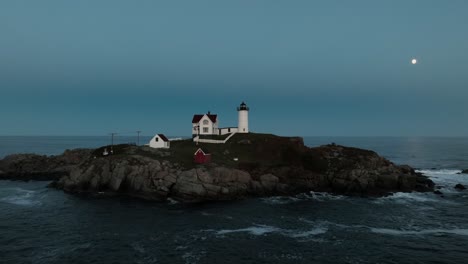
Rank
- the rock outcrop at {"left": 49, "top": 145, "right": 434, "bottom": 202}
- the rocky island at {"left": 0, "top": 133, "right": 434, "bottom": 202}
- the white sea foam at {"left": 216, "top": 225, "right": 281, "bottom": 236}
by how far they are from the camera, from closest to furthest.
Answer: the white sea foam at {"left": 216, "top": 225, "right": 281, "bottom": 236} → the rock outcrop at {"left": 49, "top": 145, "right": 434, "bottom": 202} → the rocky island at {"left": 0, "top": 133, "right": 434, "bottom": 202}

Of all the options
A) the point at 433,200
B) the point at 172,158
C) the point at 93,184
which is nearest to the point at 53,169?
the point at 93,184

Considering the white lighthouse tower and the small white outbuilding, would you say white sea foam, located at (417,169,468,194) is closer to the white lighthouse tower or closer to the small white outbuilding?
the white lighthouse tower

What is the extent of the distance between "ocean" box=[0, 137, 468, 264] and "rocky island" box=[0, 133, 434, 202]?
4316mm

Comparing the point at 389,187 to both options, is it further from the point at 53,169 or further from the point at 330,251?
the point at 53,169

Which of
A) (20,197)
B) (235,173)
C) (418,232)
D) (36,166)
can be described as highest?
(235,173)

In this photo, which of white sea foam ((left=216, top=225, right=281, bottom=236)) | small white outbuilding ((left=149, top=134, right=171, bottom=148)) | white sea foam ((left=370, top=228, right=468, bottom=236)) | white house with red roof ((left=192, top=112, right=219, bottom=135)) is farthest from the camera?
white house with red roof ((left=192, top=112, right=219, bottom=135))

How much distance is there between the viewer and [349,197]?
210 ft

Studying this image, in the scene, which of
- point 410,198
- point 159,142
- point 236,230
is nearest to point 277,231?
point 236,230

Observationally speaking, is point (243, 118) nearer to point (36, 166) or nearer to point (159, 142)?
point (159, 142)

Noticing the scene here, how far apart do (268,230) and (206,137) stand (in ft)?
180

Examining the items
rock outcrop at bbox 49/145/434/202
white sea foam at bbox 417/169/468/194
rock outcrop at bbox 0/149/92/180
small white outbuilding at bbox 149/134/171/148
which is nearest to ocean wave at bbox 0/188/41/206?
rock outcrop at bbox 49/145/434/202

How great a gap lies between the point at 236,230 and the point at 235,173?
74.1ft

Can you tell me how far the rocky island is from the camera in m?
62.3

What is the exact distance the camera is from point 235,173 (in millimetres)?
65250
